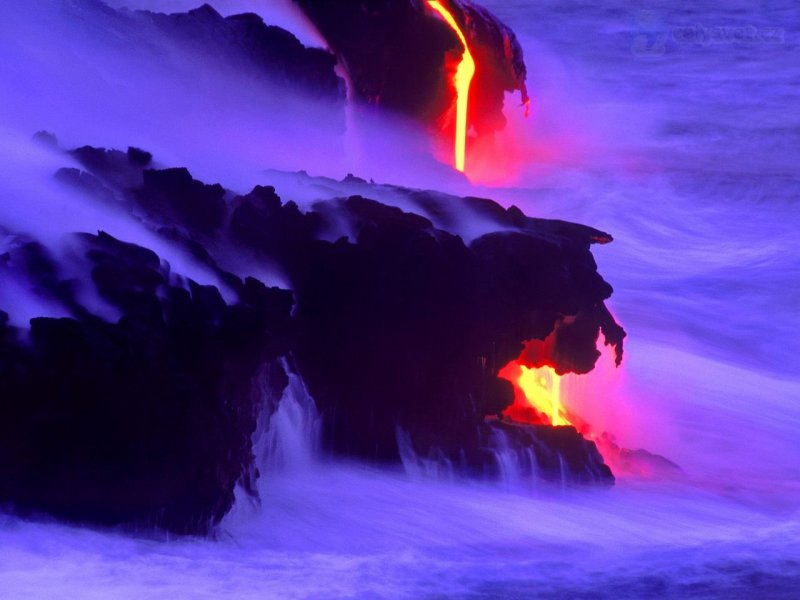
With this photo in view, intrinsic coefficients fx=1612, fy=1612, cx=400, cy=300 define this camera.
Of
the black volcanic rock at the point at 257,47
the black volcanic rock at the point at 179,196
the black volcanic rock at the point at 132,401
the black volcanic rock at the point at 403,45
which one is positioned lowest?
the black volcanic rock at the point at 132,401

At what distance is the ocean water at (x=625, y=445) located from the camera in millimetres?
6871

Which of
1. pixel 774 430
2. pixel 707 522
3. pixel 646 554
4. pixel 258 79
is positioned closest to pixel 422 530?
pixel 646 554

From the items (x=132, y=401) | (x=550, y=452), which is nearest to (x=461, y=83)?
(x=550, y=452)

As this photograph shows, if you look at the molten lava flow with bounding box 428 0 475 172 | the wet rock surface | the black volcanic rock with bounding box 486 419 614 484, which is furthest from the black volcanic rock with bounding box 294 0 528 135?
the black volcanic rock with bounding box 486 419 614 484

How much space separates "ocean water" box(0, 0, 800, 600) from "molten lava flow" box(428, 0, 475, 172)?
43 centimetres

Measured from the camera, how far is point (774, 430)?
Result: 10945 mm

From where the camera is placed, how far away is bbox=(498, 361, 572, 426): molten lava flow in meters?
9.83

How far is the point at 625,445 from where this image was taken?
34.4 feet

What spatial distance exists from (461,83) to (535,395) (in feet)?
13.5

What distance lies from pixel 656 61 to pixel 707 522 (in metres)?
16.7

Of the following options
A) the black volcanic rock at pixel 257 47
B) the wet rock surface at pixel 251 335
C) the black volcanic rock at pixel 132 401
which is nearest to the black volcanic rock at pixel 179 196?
the wet rock surface at pixel 251 335

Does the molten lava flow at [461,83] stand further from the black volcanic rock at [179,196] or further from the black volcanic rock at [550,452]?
the black volcanic rock at [179,196]

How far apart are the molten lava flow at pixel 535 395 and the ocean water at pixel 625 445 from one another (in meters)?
0.40

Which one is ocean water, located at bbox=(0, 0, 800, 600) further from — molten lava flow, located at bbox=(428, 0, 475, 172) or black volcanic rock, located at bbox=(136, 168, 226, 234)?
black volcanic rock, located at bbox=(136, 168, 226, 234)
